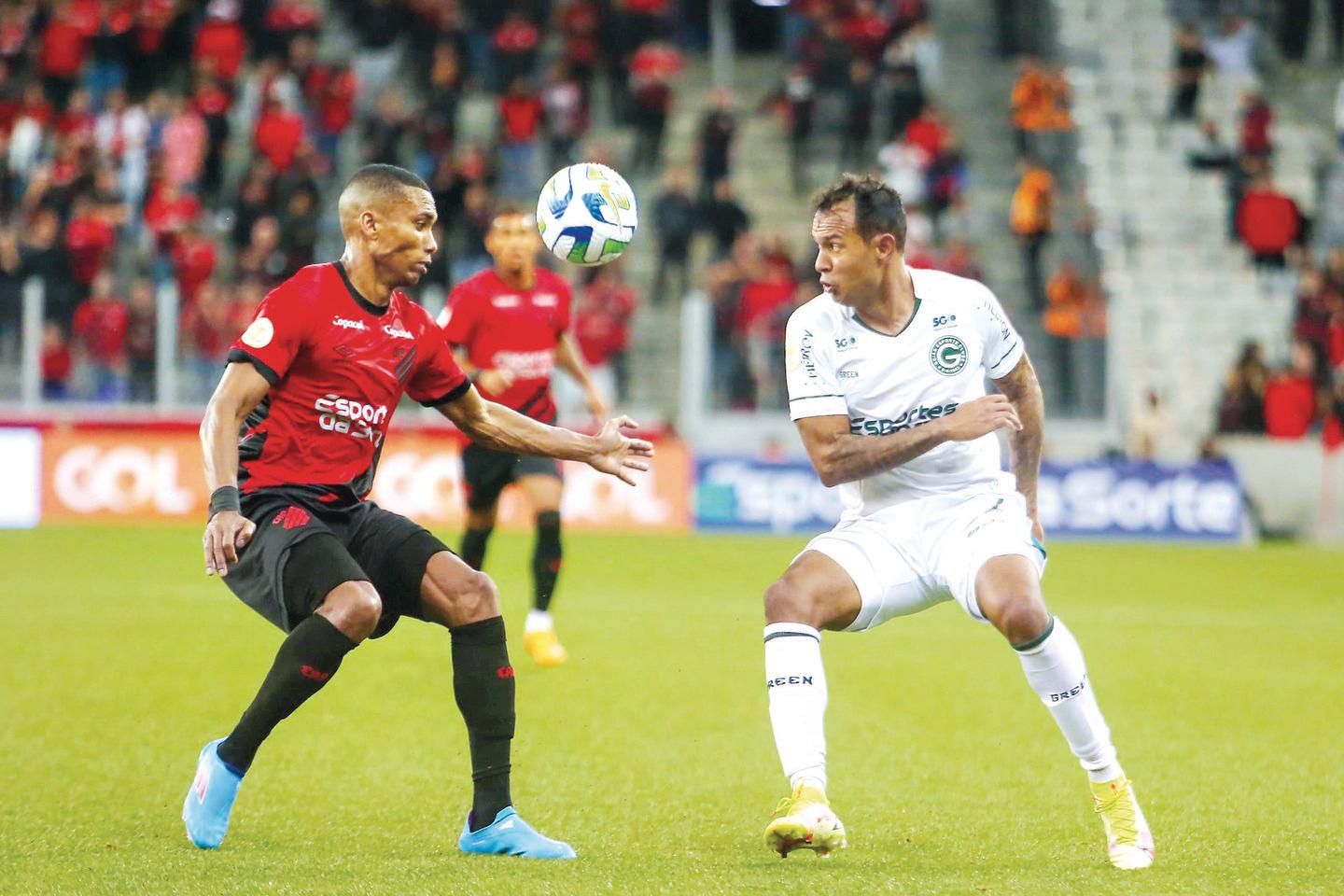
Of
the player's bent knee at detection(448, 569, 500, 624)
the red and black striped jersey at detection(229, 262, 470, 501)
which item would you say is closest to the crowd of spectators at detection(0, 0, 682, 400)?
the red and black striped jersey at detection(229, 262, 470, 501)

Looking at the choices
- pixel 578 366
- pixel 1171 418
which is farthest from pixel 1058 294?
pixel 578 366

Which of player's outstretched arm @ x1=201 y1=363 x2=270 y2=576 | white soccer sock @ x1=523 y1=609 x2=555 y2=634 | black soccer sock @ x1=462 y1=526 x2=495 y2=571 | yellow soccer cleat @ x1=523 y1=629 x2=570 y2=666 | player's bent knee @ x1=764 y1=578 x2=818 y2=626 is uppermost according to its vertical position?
player's outstretched arm @ x1=201 y1=363 x2=270 y2=576

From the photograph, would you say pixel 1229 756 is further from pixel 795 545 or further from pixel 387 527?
pixel 795 545

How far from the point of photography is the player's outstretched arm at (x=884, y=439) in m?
5.87

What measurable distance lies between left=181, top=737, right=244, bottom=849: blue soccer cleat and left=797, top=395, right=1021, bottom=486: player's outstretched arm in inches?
84.0

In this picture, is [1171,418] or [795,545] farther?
[1171,418]

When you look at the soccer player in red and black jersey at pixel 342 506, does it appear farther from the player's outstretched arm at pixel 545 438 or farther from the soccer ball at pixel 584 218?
the soccer ball at pixel 584 218

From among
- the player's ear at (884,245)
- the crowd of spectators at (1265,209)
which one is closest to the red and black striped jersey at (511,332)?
the player's ear at (884,245)

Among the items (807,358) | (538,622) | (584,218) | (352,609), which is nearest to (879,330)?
(807,358)

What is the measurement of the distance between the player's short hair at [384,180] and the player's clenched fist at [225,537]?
1.20 metres

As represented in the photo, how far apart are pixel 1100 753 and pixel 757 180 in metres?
19.4

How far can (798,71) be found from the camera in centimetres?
2503

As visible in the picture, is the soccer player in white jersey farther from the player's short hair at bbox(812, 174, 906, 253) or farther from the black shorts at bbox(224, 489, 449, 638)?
the black shorts at bbox(224, 489, 449, 638)

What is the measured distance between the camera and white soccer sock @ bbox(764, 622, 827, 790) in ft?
19.0
